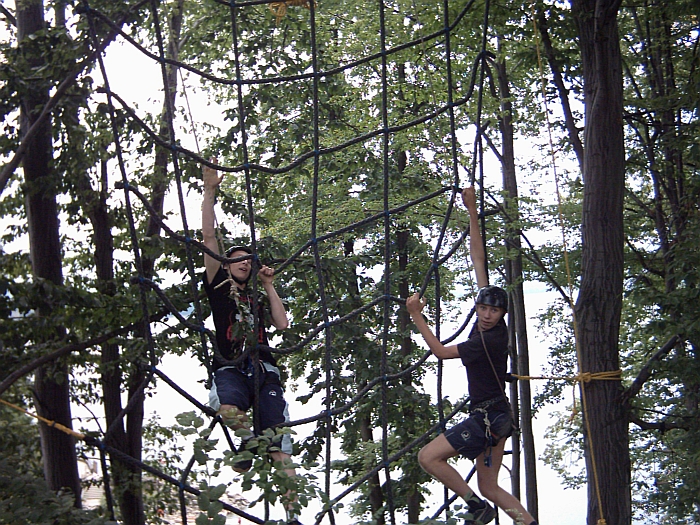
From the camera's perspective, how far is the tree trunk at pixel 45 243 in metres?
4.18

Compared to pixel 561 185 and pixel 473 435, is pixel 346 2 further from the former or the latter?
pixel 473 435

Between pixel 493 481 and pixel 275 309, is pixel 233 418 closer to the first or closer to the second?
pixel 275 309

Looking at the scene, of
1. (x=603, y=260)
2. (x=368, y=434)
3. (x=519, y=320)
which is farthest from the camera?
(x=519, y=320)

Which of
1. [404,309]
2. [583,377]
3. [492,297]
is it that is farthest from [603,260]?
[404,309]

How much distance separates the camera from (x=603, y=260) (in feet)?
11.7

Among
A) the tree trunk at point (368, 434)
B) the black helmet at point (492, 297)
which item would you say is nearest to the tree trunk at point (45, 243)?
the tree trunk at point (368, 434)

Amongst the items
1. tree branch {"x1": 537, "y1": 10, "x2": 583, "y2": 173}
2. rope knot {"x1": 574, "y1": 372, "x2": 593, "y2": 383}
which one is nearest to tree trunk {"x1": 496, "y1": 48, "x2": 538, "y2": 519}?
tree branch {"x1": 537, "y1": 10, "x2": 583, "y2": 173}

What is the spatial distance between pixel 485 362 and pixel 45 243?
2.62 meters

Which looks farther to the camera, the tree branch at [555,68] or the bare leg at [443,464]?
the tree branch at [555,68]

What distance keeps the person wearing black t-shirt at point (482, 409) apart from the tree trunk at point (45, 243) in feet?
7.55

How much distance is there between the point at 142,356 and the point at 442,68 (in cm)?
401

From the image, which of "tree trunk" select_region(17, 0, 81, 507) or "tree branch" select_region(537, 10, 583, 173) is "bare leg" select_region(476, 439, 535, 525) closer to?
"tree branch" select_region(537, 10, 583, 173)

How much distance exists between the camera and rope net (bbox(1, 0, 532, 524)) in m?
2.72

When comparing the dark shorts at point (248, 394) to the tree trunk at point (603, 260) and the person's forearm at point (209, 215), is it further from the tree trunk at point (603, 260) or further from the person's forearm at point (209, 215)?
the tree trunk at point (603, 260)
